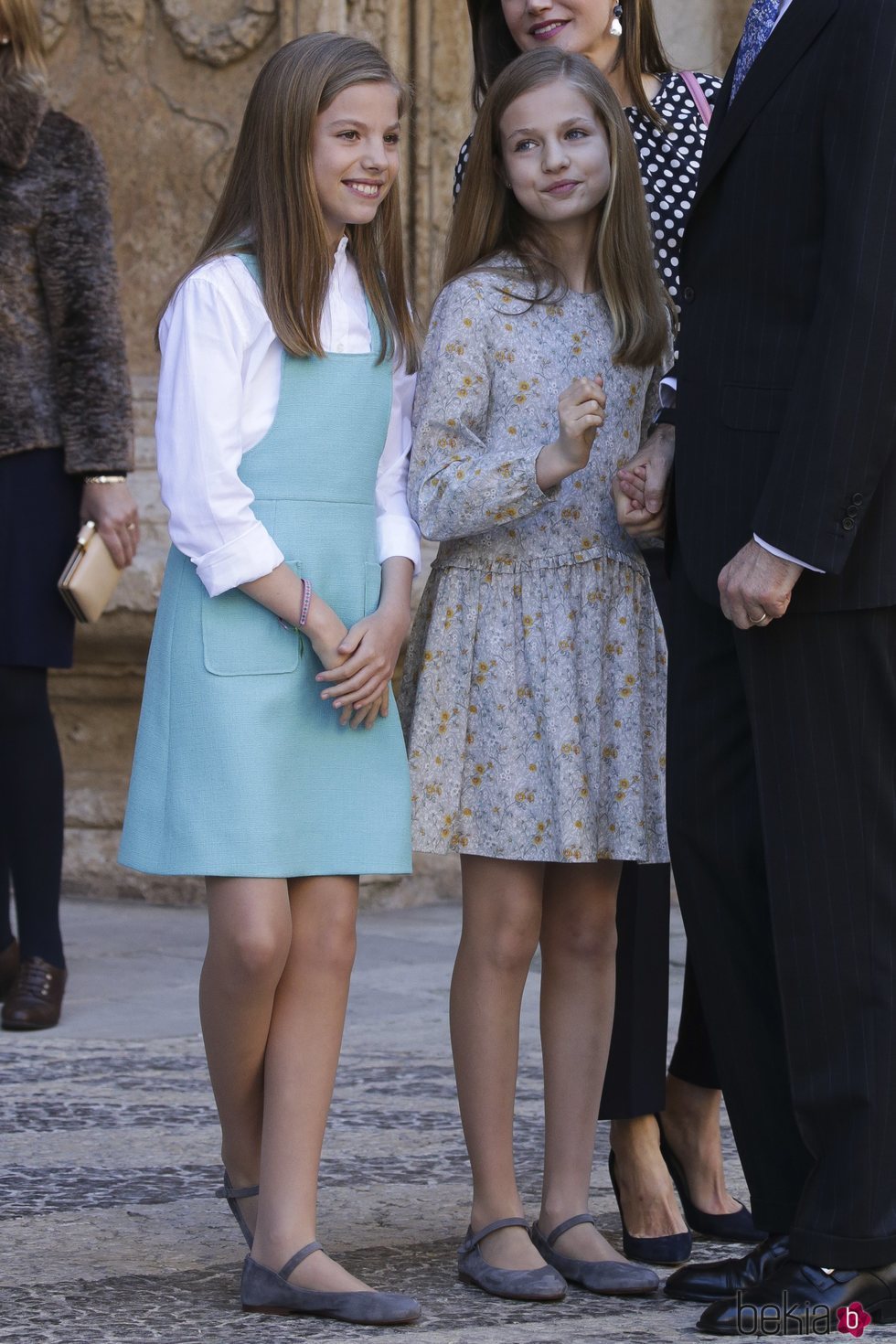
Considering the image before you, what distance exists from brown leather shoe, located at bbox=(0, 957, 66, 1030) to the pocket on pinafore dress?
70.2 inches

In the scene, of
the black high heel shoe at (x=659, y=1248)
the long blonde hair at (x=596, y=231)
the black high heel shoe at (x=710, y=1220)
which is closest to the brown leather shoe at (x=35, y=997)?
the black high heel shoe at (x=710, y=1220)

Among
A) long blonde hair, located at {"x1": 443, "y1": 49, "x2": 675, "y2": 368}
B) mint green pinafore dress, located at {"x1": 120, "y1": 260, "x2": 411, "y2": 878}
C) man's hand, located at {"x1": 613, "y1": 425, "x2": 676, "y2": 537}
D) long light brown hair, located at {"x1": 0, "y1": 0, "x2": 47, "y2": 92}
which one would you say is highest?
long light brown hair, located at {"x1": 0, "y1": 0, "x2": 47, "y2": 92}

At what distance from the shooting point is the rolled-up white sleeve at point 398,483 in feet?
9.39

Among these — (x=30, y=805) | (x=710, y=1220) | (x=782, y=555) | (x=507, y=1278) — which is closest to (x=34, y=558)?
(x=30, y=805)

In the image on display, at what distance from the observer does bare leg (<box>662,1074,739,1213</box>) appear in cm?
310

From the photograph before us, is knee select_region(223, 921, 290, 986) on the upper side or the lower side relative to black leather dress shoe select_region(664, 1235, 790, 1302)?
upper

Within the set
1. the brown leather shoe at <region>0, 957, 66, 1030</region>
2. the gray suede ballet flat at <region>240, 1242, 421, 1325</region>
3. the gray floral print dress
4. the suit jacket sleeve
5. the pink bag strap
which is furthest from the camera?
the brown leather shoe at <region>0, 957, 66, 1030</region>

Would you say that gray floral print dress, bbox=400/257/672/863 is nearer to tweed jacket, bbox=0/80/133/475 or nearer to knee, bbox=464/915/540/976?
knee, bbox=464/915/540/976

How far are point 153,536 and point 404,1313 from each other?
3.59 meters

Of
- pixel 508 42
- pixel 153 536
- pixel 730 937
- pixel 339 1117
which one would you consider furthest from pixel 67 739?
pixel 730 937

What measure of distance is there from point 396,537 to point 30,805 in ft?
5.64

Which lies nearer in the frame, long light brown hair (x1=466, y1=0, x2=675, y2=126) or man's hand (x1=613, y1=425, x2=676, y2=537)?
man's hand (x1=613, y1=425, x2=676, y2=537)

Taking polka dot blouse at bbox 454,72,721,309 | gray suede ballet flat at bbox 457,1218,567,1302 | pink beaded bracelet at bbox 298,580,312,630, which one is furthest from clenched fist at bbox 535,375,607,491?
gray suede ballet flat at bbox 457,1218,567,1302

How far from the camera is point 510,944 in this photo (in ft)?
9.30
